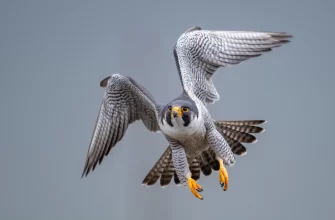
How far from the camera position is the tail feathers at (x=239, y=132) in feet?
23.3

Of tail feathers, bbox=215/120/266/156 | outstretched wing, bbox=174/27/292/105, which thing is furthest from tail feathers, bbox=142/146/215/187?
outstretched wing, bbox=174/27/292/105

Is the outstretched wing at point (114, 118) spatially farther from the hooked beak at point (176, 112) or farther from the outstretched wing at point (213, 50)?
the hooked beak at point (176, 112)

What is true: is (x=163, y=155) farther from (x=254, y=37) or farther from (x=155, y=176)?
(x=254, y=37)

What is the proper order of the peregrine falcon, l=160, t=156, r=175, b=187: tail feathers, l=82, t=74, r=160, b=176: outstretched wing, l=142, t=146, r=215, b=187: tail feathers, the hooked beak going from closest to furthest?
the hooked beak < the peregrine falcon < l=82, t=74, r=160, b=176: outstretched wing < l=142, t=146, r=215, b=187: tail feathers < l=160, t=156, r=175, b=187: tail feathers

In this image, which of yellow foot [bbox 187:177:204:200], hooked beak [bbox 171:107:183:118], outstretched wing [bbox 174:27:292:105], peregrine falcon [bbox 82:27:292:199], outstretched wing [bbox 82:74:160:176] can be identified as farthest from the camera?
outstretched wing [bbox 174:27:292:105]

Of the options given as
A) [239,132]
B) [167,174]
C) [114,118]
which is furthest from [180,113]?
[167,174]

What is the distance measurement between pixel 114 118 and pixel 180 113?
4.84 feet

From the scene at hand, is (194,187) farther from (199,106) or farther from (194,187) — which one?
(199,106)

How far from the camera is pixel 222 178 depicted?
20.8ft

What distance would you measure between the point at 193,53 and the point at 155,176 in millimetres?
1555

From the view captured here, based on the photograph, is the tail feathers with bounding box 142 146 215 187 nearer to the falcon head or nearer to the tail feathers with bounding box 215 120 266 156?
the tail feathers with bounding box 215 120 266 156

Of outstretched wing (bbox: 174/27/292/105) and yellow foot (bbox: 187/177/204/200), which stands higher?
outstretched wing (bbox: 174/27/292/105)

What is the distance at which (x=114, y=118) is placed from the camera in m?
7.00

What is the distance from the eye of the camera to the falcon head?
18.8 feet
